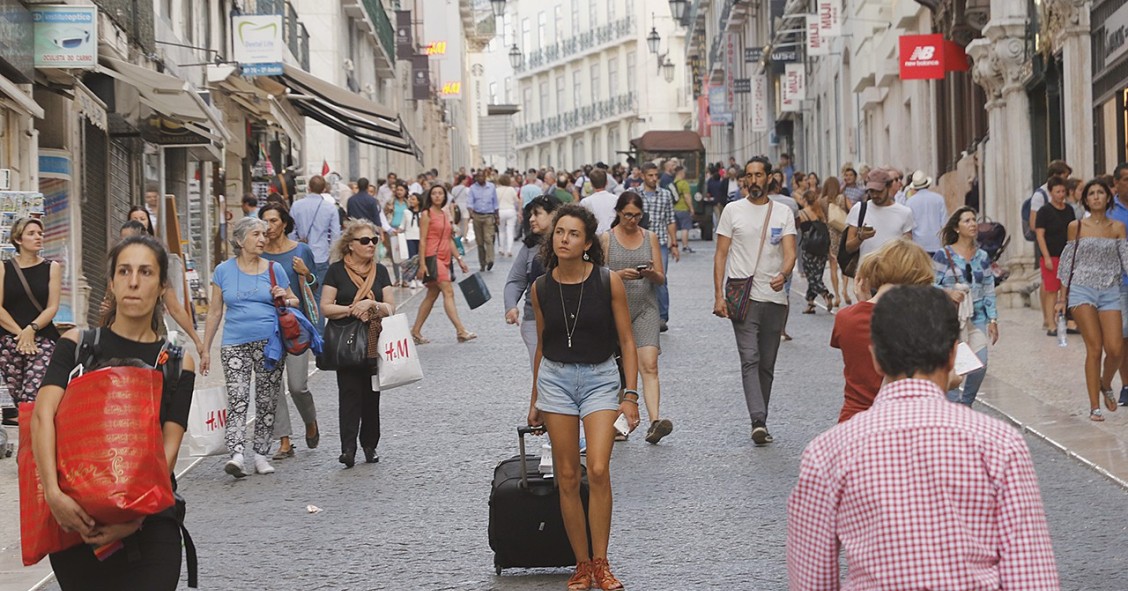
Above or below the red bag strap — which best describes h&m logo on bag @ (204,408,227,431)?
below

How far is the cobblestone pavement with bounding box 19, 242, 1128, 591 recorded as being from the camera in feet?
24.0

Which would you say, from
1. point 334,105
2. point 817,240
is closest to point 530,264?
point 817,240

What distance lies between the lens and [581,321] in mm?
7062

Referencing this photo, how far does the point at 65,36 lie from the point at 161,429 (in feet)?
43.3

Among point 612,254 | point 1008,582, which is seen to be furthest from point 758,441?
point 1008,582

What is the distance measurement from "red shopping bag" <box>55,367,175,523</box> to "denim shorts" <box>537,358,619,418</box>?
2644 millimetres

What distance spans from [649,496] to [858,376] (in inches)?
124

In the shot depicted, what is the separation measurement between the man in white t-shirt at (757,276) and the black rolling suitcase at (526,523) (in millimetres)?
3662

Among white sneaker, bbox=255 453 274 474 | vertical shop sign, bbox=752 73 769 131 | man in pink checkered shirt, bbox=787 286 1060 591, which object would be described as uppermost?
vertical shop sign, bbox=752 73 769 131

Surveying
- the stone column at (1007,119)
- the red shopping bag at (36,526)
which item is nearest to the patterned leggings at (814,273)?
the stone column at (1007,119)

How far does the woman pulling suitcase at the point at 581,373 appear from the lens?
6.86 m

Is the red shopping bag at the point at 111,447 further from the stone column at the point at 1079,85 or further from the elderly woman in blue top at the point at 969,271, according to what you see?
the stone column at the point at 1079,85

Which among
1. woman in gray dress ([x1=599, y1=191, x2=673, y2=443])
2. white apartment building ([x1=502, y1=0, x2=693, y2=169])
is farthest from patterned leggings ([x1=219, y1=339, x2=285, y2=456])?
white apartment building ([x1=502, y1=0, x2=693, y2=169])

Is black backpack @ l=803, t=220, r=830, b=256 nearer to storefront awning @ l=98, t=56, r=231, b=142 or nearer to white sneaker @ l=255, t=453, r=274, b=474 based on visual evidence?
storefront awning @ l=98, t=56, r=231, b=142
